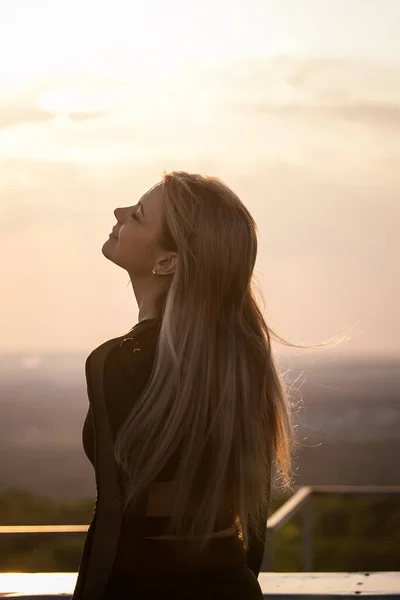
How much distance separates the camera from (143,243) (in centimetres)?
219

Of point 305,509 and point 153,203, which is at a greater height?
point 153,203

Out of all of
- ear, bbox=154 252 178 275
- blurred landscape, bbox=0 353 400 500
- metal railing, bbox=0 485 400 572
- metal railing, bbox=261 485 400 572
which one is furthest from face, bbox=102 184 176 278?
blurred landscape, bbox=0 353 400 500

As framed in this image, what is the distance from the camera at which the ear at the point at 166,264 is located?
2.15 metres

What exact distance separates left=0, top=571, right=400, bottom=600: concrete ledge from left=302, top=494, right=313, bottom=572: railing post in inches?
88.0

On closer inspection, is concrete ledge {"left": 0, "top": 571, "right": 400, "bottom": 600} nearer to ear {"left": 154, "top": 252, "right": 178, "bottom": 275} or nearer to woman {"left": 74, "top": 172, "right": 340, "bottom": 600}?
woman {"left": 74, "top": 172, "right": 340, "bottom": 600}

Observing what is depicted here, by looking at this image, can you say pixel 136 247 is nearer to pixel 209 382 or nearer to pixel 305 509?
pixel 209 382

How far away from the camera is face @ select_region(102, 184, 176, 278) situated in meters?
2.17

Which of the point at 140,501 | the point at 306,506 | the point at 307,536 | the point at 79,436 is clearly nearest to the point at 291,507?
the point at 306,506

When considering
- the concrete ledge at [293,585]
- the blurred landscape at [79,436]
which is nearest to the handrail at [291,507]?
the concrete ledge at [293,585]

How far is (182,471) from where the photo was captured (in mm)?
1973

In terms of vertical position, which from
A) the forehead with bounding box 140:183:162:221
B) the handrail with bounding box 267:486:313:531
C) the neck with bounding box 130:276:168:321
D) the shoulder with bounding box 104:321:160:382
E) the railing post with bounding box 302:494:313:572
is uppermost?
the forehead with bounding box 140:183:162:221

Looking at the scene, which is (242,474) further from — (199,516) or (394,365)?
(394,365)

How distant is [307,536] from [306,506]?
26 centimetres

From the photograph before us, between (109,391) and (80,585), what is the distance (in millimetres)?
367
